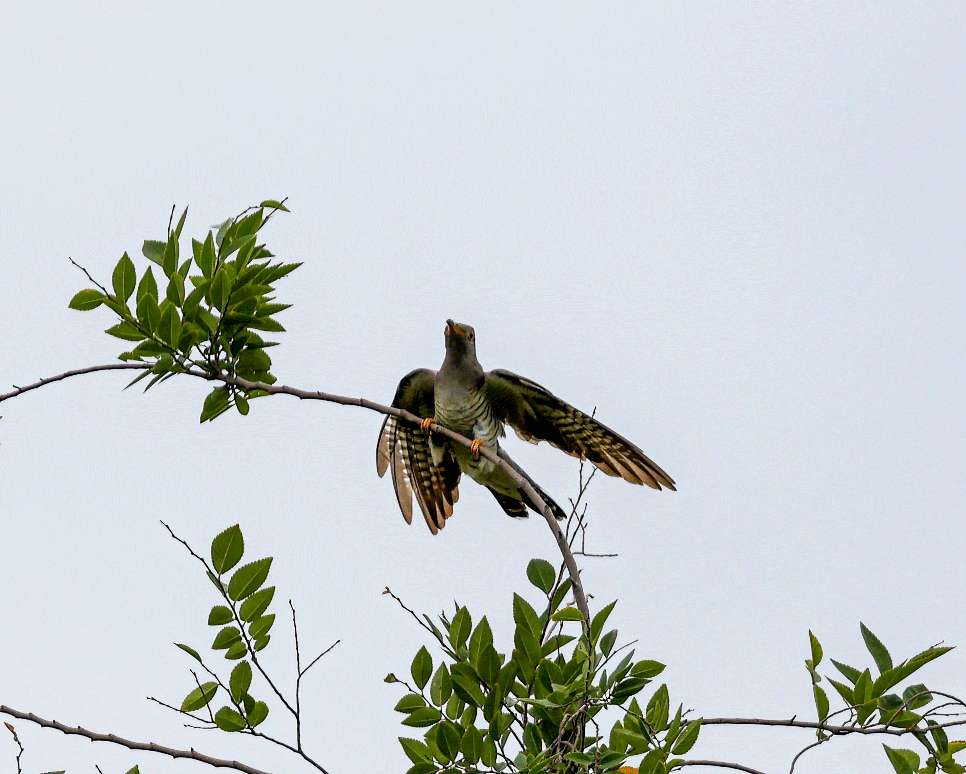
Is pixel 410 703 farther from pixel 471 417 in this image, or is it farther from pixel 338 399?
pixel 471 417

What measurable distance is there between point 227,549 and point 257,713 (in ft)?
1.37

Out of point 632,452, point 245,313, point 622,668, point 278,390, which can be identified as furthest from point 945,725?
point 632,452

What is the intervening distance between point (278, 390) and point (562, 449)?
3230mm

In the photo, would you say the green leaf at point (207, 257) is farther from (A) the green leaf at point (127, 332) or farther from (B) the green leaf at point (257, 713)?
(B) the green leaf at point (257, 713)

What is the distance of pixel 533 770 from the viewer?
251 cm

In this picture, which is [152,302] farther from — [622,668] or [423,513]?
[423,513]

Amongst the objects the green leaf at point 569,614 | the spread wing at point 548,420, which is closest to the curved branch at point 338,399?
the green leaf at point 569,614

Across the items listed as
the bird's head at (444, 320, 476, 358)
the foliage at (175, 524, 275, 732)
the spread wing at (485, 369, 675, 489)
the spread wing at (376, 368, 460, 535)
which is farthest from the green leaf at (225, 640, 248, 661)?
the bird's head at (444, 320, 476, 358)

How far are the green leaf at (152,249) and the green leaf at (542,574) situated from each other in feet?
4.21

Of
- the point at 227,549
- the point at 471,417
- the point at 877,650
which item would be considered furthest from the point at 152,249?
the point at 471,417

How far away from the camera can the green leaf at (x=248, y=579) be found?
9.36 ft

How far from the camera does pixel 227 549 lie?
2.83 metres

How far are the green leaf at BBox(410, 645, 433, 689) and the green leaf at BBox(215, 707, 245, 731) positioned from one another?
0.43 metres

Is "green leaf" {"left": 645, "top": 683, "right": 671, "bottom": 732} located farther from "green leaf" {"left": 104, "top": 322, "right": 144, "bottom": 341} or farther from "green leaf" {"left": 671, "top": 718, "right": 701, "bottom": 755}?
"green leaf" {"left": 104, "top": 322, "right": 144, "bottom": 341}
